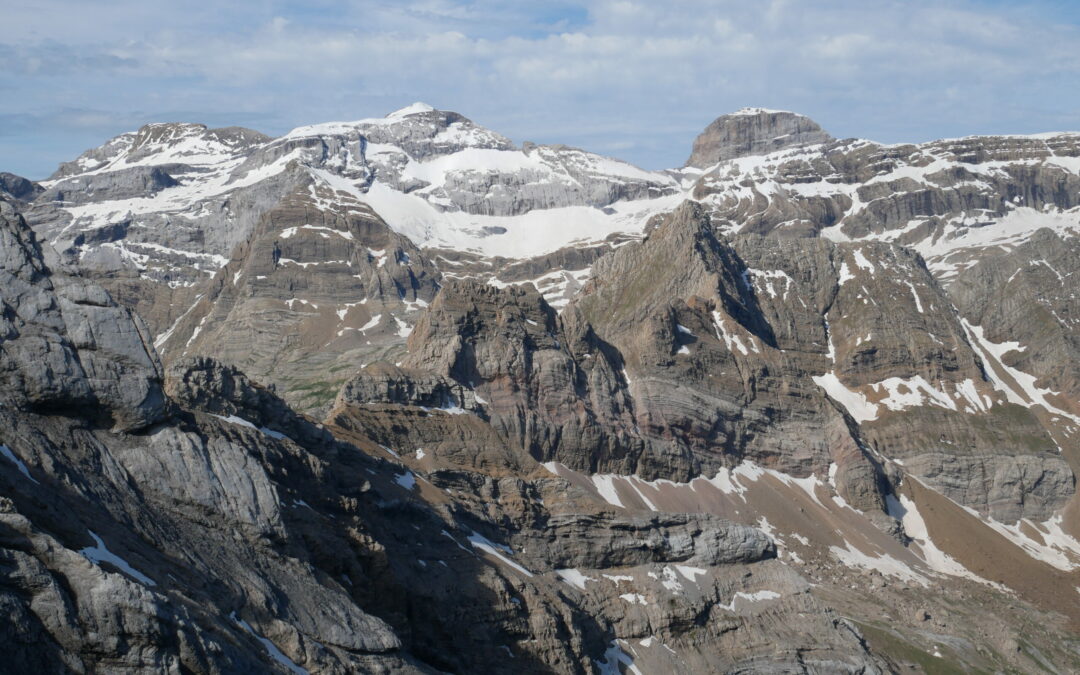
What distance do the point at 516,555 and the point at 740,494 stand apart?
3637 inches

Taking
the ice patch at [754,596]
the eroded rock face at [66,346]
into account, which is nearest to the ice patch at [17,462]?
the eroded rock face at [66,346]

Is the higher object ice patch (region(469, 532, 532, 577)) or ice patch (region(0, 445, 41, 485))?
ice patch (region(0, 445, 41, 485))

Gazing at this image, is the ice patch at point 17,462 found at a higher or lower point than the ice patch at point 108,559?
higher

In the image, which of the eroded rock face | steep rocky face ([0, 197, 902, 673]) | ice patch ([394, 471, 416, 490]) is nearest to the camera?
steep rocky face ([0, 197, 902, 673])

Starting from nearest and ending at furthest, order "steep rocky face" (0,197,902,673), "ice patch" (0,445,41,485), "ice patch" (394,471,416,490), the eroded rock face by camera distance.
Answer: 1. "steep rocky face" (0,197,902,673)
2. "ice patch" (0,445,41,485)
3. the eroded rock face
4. "ice patch" (394,471,416,490)

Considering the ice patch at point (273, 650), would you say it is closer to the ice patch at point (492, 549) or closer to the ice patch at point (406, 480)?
the ice patch at point (492, 549)

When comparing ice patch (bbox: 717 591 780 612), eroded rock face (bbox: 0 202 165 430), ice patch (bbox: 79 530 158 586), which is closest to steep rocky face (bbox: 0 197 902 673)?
ice patch (bbox: 79 530 158 586)

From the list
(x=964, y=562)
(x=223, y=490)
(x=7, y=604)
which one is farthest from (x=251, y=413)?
(x=964, y=562)

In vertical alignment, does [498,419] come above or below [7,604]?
below

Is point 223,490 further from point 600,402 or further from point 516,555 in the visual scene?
point 600,402

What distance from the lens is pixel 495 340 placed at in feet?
574

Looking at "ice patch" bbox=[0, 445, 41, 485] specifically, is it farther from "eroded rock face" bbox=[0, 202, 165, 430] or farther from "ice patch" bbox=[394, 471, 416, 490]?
"ice patch" bbox=[394, 471, 416, 490]

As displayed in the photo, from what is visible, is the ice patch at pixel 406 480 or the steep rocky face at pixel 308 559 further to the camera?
the ice patch at pixel 406 480

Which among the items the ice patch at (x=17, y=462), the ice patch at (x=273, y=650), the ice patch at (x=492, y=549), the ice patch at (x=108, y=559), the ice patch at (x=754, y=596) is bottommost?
the ice patch at (x=754, y=596)
